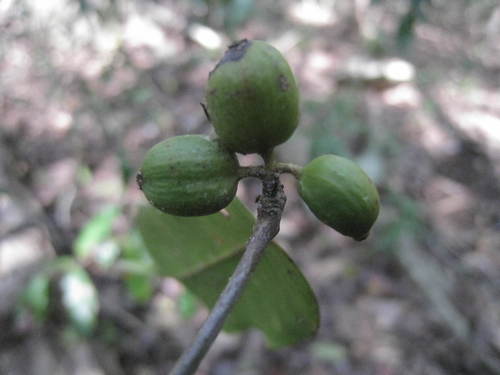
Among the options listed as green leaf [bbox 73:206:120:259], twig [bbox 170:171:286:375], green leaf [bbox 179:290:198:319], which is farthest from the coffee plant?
green leaf [bbox 73:206:120:259]

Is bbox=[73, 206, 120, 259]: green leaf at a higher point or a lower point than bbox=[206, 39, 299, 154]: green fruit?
lower

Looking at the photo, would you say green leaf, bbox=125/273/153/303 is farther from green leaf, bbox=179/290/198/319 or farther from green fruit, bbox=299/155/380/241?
green fruit, bbox=299/155/380/241

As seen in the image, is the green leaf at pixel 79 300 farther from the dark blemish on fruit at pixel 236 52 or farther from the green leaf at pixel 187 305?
the dark blemish on fruit at pixel 236 52

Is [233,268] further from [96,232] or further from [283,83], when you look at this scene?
[96,232]

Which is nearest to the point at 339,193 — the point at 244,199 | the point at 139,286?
the point at 139,286

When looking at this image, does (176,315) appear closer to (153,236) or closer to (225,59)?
(153,236)

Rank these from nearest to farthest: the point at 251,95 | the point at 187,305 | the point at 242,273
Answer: the point at 242,273, the point at 251,95, the point at 187,305

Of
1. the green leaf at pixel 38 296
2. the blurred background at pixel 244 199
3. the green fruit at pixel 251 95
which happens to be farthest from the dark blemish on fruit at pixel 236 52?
the green leaf at pixel 38 296
